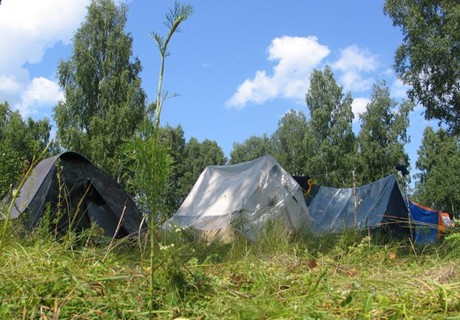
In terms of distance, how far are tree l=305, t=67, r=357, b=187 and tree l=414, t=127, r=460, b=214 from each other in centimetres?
441

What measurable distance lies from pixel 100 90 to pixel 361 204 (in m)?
15.4

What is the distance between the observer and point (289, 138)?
118 feet

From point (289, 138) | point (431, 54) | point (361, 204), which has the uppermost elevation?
point (289, 138)

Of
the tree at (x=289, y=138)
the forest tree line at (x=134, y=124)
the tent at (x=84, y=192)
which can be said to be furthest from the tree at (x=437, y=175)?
the tent at (x=84, y=192)

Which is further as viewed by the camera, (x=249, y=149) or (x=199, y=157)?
(x=249, y=149)

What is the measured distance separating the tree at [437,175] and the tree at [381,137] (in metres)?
1.91

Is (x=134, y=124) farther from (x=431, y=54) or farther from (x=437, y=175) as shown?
(x=437, y=175)

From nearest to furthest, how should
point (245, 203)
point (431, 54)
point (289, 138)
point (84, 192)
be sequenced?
point (84, 192) < point (245, 203) < point (431, 54) < point (289, 138)

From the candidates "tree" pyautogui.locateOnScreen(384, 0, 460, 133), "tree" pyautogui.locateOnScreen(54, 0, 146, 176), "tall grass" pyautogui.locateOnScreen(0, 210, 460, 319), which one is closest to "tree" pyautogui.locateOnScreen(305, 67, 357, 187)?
"tree" pyautogui.locateOnScreen(54, 0, 146, 176)

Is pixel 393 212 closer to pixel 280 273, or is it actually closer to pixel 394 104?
pixel 280 273

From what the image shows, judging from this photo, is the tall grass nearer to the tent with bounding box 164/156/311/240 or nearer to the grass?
the grass

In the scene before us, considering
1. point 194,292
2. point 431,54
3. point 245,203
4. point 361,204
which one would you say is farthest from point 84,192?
point 431,54

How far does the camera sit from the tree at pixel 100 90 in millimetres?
21062

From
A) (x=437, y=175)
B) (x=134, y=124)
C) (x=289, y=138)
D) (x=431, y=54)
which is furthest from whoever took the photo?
(x=289, y=138)
